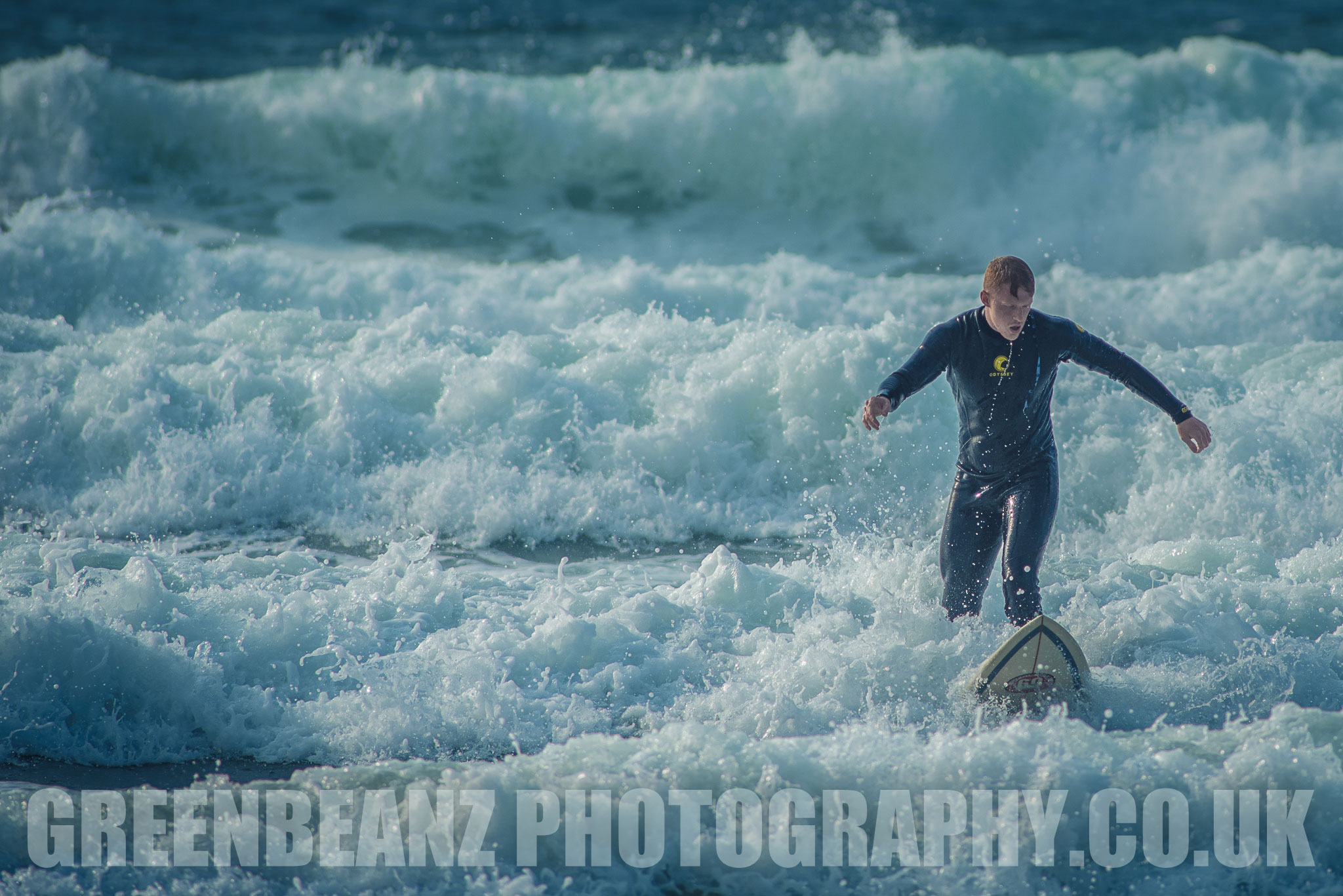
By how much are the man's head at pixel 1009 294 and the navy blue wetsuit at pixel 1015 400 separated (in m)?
0.09

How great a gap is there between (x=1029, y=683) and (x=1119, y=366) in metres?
1.36

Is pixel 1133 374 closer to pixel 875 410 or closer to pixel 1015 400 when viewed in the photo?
pixel 1015 400

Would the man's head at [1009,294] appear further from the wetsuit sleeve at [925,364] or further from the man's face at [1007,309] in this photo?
the wetsuit sleeve at [925,364]

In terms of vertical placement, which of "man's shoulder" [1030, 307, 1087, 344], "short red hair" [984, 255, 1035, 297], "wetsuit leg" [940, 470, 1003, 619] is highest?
"short red hair" [984, 255, 1035, 297]

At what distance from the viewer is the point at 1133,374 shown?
173 inches

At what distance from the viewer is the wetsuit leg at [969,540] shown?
447 centimetres

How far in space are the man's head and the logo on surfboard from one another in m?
1.36

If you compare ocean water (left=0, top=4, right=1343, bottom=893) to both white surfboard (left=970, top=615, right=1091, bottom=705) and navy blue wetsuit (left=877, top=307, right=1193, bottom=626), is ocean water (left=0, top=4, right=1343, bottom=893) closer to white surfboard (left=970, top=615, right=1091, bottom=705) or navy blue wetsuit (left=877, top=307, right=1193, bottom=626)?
white surfboard (left=970, top=615, right=1091, bottom=705)

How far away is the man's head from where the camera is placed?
4055 mm

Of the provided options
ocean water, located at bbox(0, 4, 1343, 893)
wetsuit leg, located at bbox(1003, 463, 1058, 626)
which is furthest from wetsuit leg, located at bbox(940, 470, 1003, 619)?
ocean water, located at bbox(0, 4, 1343, 893)

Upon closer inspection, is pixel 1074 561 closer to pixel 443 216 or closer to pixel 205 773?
pixel 205 773

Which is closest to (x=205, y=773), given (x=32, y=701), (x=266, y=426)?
(x=32, y=701)

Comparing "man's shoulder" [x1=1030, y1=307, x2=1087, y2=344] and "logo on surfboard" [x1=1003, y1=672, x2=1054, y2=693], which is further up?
"man's shoulder" [x1=1030, y1=307, x2=1087, y2=344]

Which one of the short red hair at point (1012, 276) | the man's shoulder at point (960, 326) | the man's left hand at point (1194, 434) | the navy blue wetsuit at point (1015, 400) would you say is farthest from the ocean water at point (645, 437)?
the short red hair at point (1012, 276)
